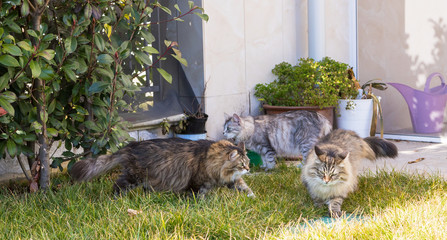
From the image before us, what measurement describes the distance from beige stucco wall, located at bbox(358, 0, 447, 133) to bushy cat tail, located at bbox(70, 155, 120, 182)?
4637mm

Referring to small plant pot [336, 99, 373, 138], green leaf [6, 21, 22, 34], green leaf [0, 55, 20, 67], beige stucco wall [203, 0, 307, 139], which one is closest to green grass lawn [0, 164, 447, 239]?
green leaf [0, 55, 20, 67]

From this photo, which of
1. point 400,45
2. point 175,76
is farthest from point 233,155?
point 400,45

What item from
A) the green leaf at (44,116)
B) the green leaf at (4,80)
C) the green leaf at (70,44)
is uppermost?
the green leaf at (70,44)

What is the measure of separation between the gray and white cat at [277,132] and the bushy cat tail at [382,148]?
981mm

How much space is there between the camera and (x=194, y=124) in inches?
232

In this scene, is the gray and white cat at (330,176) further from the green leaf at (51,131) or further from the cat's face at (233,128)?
the green leaf at (51,131)

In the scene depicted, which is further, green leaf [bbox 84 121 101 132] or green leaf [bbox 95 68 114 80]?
green leaf [bbox 84 121 101 132]

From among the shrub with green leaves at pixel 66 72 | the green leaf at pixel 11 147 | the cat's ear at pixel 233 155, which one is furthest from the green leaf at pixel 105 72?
the cat's ear at pixel 233 155

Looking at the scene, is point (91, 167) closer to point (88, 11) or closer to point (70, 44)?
point (70, 44)

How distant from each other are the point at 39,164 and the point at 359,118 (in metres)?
4.16

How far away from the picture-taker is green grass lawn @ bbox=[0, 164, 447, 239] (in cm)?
323

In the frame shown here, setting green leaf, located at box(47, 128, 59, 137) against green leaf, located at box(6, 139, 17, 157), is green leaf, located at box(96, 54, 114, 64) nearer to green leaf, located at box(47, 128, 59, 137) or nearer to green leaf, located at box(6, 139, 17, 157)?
green leaf, located at box(47, 128, 59, 137)

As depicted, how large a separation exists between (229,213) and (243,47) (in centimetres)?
337

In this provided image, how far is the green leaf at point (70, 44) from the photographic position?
393 centimetres
